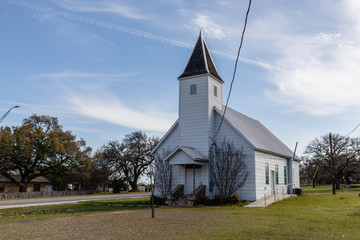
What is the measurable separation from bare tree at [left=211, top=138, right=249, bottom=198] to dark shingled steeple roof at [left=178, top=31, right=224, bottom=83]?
19.3 feet

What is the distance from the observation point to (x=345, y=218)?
13734 millimetres

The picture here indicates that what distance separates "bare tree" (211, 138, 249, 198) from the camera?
23156mm

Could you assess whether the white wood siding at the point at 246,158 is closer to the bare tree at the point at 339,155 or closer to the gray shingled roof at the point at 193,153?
the gray shingled roof at the point at 193,153

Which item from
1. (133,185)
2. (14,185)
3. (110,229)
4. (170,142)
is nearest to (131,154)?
(133,185)

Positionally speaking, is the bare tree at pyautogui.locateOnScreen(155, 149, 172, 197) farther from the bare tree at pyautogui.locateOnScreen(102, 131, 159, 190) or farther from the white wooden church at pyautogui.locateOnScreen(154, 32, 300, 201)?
the bare tree at pyautogui.locateOnScreen(102, 131, 159, 190)

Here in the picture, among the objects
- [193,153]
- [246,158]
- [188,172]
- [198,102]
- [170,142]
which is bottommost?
[188,172]

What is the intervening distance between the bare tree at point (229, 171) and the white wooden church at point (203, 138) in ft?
1.33

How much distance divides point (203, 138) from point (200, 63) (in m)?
5.98

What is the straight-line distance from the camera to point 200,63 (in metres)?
25.9

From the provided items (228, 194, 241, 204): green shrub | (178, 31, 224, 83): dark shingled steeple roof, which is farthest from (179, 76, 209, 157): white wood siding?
(228, 194, 241, 204): green shrub

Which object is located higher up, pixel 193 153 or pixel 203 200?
pixel 193 153

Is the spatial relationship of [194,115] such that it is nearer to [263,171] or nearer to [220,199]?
[220,199]

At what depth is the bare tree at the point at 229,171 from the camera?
23.2m

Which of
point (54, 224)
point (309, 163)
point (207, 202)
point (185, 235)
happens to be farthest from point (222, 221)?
point (309, 163)
